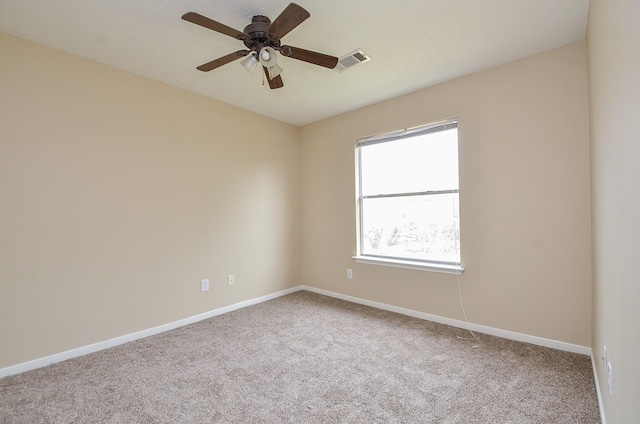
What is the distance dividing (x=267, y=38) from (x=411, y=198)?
225 centimetres

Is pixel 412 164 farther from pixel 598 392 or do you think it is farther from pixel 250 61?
pixel 598 392

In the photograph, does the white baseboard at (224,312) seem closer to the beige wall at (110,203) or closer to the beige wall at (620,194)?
the beige wall at (110,203)

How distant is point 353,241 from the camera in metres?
3.89

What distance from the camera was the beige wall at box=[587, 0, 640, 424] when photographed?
37.3 inches

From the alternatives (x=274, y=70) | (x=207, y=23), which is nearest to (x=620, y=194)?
(x=274, y=70)

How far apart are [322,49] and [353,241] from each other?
2310 mm

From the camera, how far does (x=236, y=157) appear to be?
3.69m

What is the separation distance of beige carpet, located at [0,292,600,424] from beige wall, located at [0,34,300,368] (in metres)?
0.39

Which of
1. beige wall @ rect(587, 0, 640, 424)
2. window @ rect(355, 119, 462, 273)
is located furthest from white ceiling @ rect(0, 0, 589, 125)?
window @ rect(355, 119, 462, 273)

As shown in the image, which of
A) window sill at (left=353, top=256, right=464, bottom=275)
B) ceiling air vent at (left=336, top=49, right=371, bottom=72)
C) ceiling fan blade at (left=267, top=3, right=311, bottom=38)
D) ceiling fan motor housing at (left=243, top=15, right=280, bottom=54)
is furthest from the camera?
window sill at (left=353, top=256, right=464, bottom=275)

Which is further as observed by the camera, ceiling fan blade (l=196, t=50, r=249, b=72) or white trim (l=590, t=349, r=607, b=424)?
ceiling fan blade (l=196, t=50, r=249, b=72)

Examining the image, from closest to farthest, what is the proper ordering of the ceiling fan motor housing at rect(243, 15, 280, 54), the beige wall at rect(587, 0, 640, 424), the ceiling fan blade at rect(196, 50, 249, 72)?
1. the beige wall at rect(587, 0, 640, 424)
2. the ceiling fan motor housing at rect(243, 15, 280, 54)
3. the ceiling fan blade at rect(196, 50, 249, 72)

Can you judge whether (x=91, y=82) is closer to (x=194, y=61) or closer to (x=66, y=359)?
(x=194, y=61)

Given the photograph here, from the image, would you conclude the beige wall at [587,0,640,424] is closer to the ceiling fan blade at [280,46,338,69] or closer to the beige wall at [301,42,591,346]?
the beige wall at [301,42,591,346]
